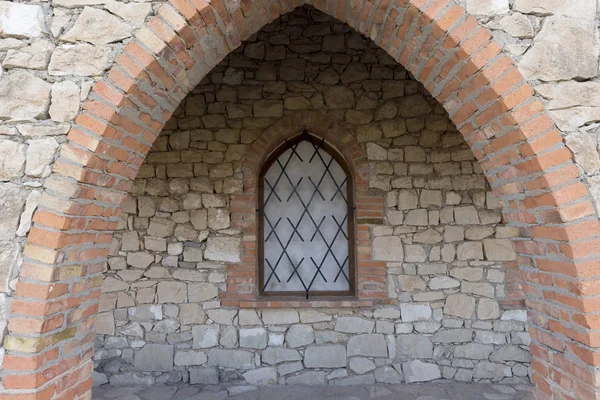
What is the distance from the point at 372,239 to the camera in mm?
4035

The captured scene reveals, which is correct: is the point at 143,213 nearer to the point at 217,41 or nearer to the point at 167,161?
the point at 167,161

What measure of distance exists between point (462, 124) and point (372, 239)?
201 cm

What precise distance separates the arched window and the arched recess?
6.97 feet

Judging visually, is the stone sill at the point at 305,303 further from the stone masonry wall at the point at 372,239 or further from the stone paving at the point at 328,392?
the stone paving at the point at 328,392

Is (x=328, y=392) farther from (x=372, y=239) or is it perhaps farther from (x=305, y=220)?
(x=305, y=220)

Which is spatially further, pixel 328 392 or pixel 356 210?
pixel 356 210

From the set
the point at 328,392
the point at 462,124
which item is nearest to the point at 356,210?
the point at 328,392

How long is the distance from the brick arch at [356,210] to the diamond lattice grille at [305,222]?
20cm

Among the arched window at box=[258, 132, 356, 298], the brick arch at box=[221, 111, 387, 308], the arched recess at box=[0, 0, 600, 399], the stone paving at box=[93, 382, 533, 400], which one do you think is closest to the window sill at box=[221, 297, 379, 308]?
the brick arch at box=[221, 111, 387, 308]

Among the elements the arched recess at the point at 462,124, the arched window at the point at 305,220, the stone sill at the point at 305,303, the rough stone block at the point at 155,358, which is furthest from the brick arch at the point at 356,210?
the arched recess at the point at 462,124

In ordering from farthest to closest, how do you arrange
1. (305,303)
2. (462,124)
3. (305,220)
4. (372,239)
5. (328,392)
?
(305,220)
(372,239)
(305,303)
(328,392)
(462,124)

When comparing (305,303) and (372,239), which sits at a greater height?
(372,239)

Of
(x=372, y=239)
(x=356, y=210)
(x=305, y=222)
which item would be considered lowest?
(x=372, y=239)

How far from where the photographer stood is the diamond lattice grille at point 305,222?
4.21m
